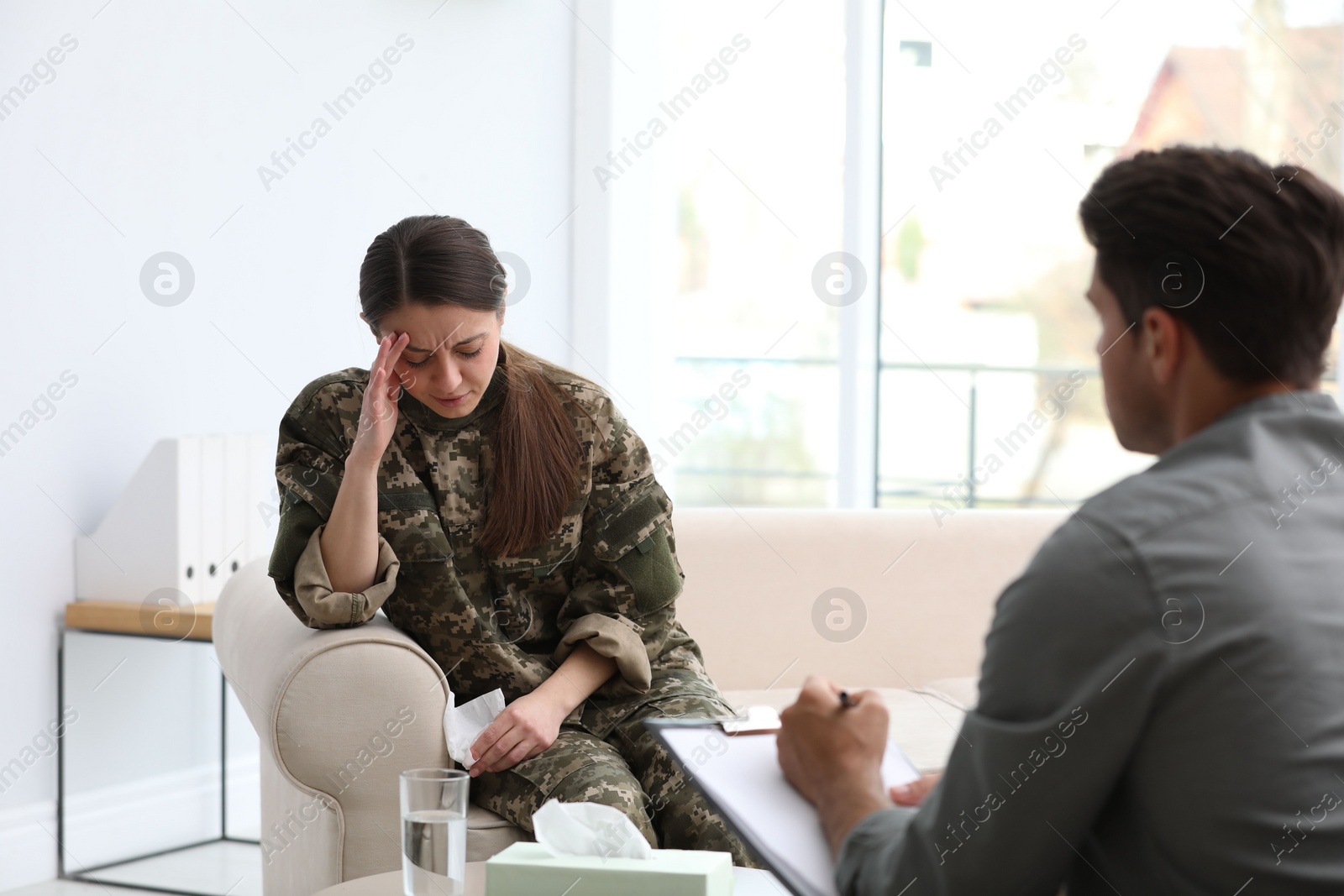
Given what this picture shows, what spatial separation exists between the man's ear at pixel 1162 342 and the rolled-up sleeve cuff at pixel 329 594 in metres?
1.11

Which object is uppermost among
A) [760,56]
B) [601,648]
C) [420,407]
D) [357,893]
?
[760,56]

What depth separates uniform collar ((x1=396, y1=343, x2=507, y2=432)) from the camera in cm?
179

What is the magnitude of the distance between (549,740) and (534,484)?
0.36 metres

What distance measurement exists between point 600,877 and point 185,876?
1.84 metres

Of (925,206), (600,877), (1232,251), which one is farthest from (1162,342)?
(925,206)

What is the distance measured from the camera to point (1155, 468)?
787 mm

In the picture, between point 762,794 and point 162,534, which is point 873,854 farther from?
point 162,534

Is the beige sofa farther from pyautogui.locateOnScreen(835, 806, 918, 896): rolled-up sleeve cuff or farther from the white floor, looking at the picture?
pyautogui.locateOnScreen(835, 806, 918, 896): rolled-up sleeve cuff

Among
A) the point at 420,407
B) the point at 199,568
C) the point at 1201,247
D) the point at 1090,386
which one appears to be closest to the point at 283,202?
the point at 199,568

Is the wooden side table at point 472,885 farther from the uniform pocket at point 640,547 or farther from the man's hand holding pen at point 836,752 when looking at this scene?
the uniform pocket at point 640,547

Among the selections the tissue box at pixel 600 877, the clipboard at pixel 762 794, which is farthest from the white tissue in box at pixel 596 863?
the clipboard at pixel 762 794

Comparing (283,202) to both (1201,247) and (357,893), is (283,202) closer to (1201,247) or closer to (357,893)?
(357,893)

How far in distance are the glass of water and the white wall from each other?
167cm

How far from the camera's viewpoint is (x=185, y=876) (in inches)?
102
